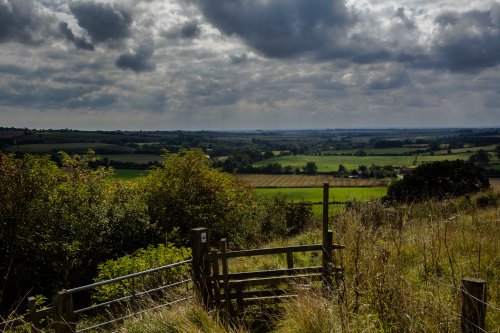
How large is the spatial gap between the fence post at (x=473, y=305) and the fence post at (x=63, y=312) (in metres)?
4.80

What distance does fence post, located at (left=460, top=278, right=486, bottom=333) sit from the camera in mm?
3359

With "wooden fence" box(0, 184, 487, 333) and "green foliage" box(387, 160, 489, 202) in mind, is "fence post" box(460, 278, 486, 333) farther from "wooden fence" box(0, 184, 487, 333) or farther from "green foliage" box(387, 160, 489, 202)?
"green foliage" box(387, 160, 489, 202)

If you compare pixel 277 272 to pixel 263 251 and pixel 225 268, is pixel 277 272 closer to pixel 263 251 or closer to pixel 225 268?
pixel 263 251

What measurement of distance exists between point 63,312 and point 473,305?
495 centimetres

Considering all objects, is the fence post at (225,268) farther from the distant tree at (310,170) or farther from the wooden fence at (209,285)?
the distant tree at (310,170)

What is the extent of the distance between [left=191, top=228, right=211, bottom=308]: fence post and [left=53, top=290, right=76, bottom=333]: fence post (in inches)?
78.8

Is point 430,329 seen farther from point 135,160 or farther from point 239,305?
point 135,160

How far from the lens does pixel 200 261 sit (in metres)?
6.98

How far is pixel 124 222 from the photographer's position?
18.1 metres

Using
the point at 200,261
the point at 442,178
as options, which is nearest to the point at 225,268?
the point at 200,261

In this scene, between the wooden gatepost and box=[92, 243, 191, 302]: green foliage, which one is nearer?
the wooden gatepost

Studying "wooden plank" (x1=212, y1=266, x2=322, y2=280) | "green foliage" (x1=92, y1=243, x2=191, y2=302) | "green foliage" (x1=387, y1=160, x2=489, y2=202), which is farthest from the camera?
"green foliage" (x1=387, y1=160, x2=489, y2=202)

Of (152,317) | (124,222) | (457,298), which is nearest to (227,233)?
(124,222)

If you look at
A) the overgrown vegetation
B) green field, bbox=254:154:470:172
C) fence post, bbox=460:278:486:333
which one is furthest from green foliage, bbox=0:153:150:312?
green field, bbox=254:154:470:172
